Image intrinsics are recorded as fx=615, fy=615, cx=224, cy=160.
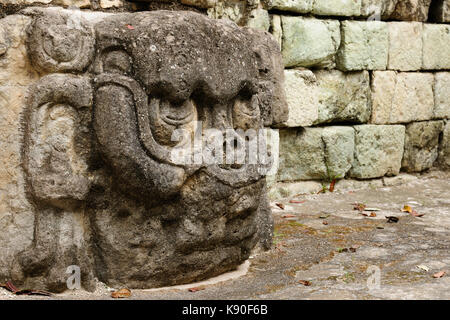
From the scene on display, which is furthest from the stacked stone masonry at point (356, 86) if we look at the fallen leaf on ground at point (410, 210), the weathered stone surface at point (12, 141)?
the weathered stone surface at point (12, 141)

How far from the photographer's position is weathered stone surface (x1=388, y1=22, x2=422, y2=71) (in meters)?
5.43

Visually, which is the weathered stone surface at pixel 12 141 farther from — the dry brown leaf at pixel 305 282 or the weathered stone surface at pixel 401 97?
the weathered stone surface at pixel 401 97

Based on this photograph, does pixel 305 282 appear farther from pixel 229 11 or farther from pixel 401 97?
pixel 401 97

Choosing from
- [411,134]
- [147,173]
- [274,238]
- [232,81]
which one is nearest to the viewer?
[147,173]

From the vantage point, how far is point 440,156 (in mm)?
6023

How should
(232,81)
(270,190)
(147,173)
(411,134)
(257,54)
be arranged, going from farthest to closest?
(411,134) < (270,190) < (257,54) < (232,81) < (147,173)

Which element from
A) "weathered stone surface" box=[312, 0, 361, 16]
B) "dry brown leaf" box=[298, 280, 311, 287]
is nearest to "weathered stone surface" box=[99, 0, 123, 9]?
"dry brown leaf" box=[298, 280, 311, 287]

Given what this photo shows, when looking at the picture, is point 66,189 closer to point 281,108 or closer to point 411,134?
point 281,108

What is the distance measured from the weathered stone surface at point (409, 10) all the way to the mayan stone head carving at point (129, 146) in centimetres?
331

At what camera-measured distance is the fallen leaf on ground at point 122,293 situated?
8.09 feet

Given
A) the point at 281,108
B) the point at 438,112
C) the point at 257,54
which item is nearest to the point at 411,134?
the point at 438,112

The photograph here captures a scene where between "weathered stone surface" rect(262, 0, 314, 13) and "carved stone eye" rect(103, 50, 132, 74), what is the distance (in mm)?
2209

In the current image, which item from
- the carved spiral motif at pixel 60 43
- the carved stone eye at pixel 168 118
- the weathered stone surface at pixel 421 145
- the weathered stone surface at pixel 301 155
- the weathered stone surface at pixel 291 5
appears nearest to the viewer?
the carved spiral motif at pixel 60 43

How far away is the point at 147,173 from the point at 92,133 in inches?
11.4
